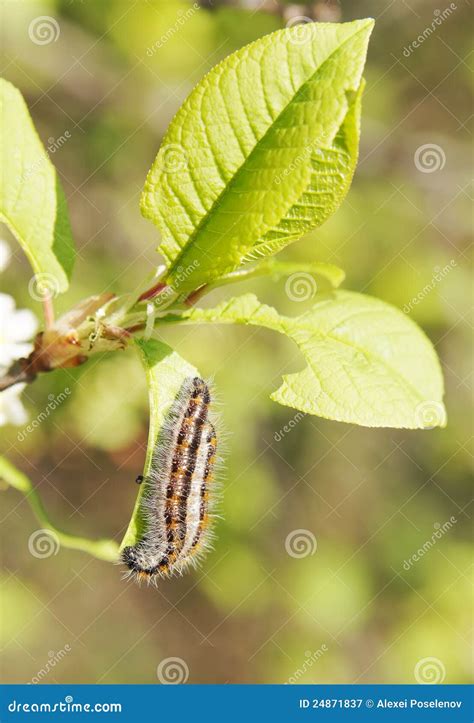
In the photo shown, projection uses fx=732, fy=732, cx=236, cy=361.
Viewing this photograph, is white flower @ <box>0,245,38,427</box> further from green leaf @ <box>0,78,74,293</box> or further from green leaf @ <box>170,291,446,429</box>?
green leaf @ <box>170,291,446,429</box>

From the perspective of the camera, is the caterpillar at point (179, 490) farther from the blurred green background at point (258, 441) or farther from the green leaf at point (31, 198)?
the blurred green background at point (258, 441)

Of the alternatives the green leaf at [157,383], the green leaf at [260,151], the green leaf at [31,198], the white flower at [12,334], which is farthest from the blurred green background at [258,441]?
the green leaf at [260,151]

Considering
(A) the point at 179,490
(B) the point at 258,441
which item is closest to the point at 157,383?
(A) the point at 179,490

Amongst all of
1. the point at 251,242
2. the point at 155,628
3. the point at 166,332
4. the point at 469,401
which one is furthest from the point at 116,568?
the point at 251,242

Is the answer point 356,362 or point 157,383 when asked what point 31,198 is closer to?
point 157,383

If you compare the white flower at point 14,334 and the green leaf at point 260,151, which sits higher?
the green leaf at point 260,151

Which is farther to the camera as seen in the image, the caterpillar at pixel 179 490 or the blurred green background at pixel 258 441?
the blurred green background at pixel 258 441
